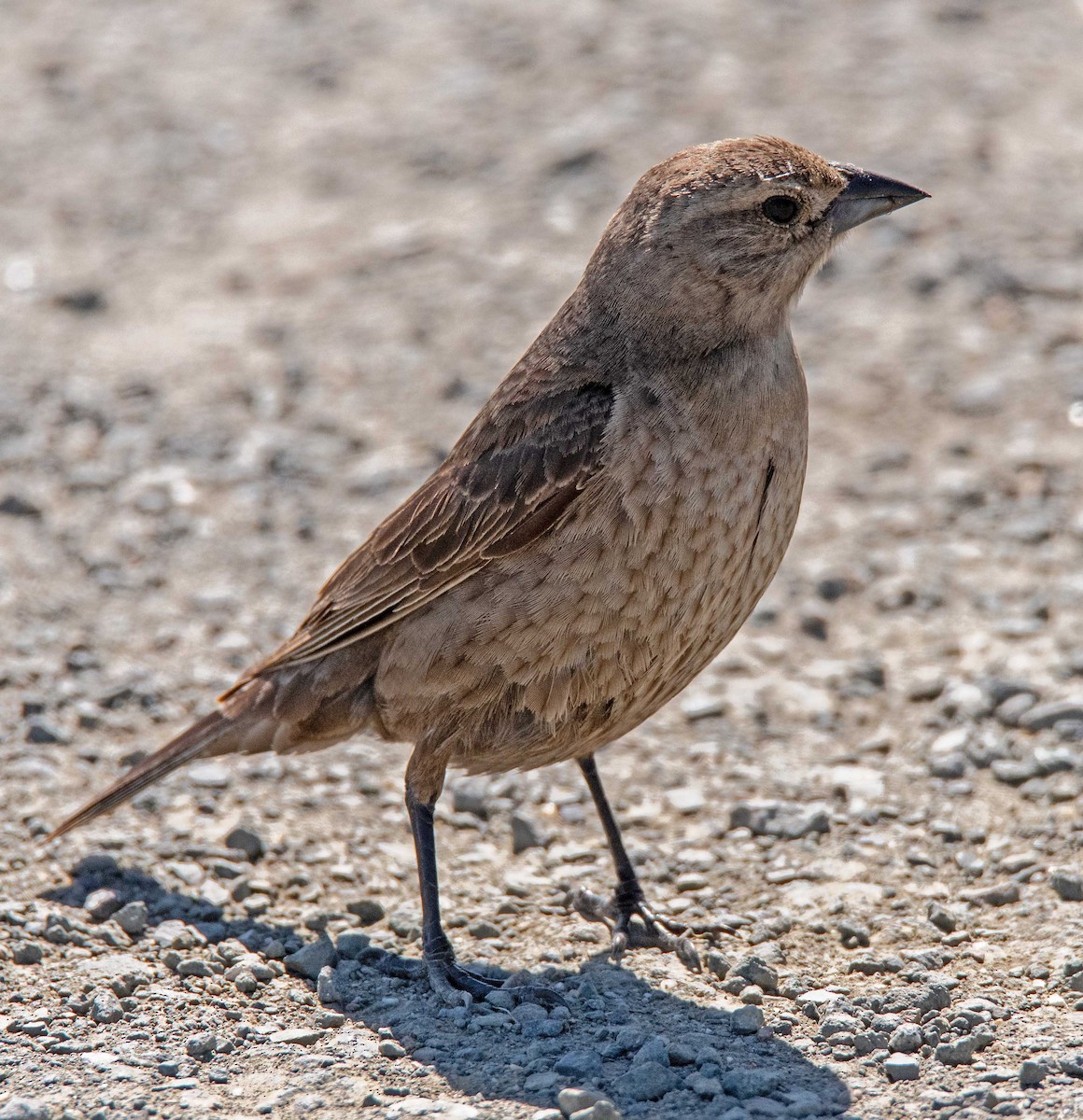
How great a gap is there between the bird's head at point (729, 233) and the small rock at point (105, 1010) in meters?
2.54

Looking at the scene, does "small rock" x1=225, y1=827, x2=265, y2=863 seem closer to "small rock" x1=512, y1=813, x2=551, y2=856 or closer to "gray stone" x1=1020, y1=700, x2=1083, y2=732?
"small rock" x1=512, y1=813, x2=551, y2=856

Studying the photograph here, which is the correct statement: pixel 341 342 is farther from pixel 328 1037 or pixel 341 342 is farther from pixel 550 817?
pixel 328 1037

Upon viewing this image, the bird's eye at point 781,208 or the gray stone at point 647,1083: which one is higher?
the bird's eye at point 781,208

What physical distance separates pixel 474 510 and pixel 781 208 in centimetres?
131

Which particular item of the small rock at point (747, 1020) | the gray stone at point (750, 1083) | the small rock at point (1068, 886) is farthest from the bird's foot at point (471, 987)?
the small rock at point (1068, 886)

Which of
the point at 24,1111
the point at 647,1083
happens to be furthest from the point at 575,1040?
the point at 24,1111

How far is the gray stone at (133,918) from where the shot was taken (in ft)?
17.4

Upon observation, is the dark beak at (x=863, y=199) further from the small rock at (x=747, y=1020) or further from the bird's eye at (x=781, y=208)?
the small rock at (x=747, y=1020)

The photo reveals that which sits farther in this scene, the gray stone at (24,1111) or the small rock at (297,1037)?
the small rock at (297,1037)

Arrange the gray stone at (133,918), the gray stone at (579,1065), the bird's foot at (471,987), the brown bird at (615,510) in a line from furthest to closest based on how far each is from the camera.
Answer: the gray stone at (133,918) < the bird's foot at (471,987) < the brown bird at (615,510) < the gray stone at (579,1065)

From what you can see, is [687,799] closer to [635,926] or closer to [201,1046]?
[635,926]

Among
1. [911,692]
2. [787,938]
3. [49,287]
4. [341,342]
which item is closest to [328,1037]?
[787,938]

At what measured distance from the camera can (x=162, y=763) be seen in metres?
5.58

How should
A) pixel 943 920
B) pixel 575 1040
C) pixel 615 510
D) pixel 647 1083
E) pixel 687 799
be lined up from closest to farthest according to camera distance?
pixel 647 1083, pixel 575 1040, pixel 615 510, pixel 943 920, pixel 687 799
